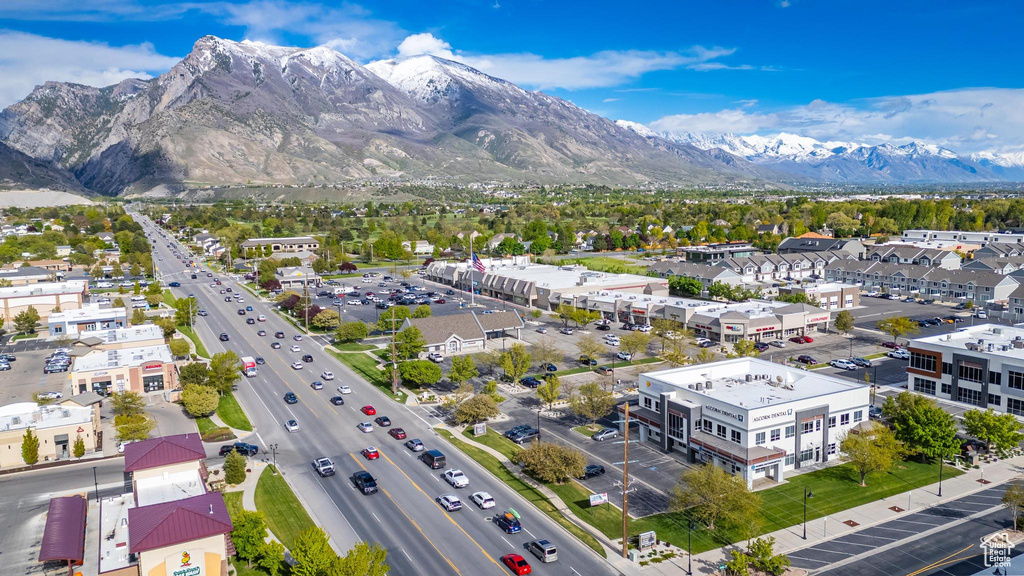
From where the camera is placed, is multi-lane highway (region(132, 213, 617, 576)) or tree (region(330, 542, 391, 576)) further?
multi-lane highway (region(132, 213, 617, 576))

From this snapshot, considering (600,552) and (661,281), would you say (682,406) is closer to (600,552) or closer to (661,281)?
(600,552)

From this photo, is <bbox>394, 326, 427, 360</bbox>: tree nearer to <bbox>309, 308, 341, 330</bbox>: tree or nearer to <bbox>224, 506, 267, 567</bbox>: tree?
<bbox>309, 308, 341, 330</bbox>: tree

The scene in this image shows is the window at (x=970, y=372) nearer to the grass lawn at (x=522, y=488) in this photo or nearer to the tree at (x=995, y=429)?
the tree at (x=995, y=429)

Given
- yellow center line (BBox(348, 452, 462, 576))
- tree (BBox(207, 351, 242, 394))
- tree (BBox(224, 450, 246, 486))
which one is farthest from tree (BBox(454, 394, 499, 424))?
tree (BBox(207, 351, 242, 394))

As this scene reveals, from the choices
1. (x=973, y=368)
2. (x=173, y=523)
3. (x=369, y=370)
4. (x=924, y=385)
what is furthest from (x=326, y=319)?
(x=973, y=368)

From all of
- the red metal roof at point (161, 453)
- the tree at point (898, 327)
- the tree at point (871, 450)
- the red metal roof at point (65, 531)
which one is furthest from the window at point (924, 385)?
the red metal roof at point (65, 531)
